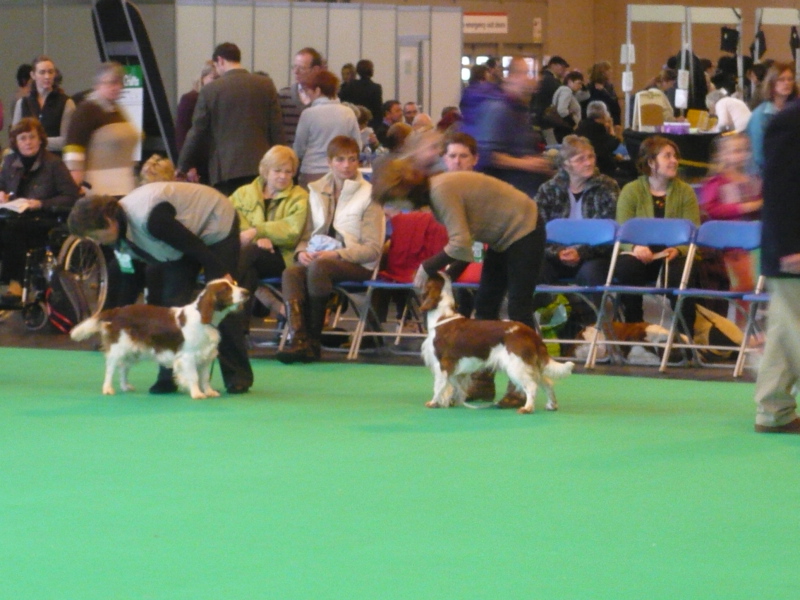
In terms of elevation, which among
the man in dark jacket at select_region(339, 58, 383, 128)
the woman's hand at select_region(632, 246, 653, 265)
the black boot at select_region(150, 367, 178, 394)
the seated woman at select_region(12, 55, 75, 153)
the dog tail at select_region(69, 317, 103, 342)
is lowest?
the black boot at select_region(150, 367, 178, 394)

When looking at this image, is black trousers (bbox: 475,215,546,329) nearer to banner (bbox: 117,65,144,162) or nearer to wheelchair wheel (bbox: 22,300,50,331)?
wheelchair wheel (bbox: 22,300,50,331)

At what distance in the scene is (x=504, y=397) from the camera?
6.00 metres

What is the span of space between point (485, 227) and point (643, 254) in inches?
84.9

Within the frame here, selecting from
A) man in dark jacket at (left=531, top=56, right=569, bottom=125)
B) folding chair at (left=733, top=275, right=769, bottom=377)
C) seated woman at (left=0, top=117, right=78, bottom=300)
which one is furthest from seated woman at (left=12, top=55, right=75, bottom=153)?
man in dark jacket at (left=531, top=56, right=569, bottom=125)

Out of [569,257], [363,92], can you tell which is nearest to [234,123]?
[569,257]

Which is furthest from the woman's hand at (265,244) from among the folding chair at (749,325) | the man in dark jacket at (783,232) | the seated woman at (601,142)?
the seated woman at (601,142)

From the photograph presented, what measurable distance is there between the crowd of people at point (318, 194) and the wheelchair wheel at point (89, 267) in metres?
0.15

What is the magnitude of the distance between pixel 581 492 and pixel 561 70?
1251cm

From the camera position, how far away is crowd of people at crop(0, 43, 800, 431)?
5.83 meters

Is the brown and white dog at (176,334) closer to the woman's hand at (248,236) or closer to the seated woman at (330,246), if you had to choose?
the seated woman at (330,246)

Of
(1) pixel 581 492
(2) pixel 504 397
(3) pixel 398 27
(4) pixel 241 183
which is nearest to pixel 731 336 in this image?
(2) pixel 504 397

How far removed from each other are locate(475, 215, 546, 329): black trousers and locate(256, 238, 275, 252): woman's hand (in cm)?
217

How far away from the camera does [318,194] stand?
26.4 ft

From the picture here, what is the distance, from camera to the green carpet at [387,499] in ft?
10.4
